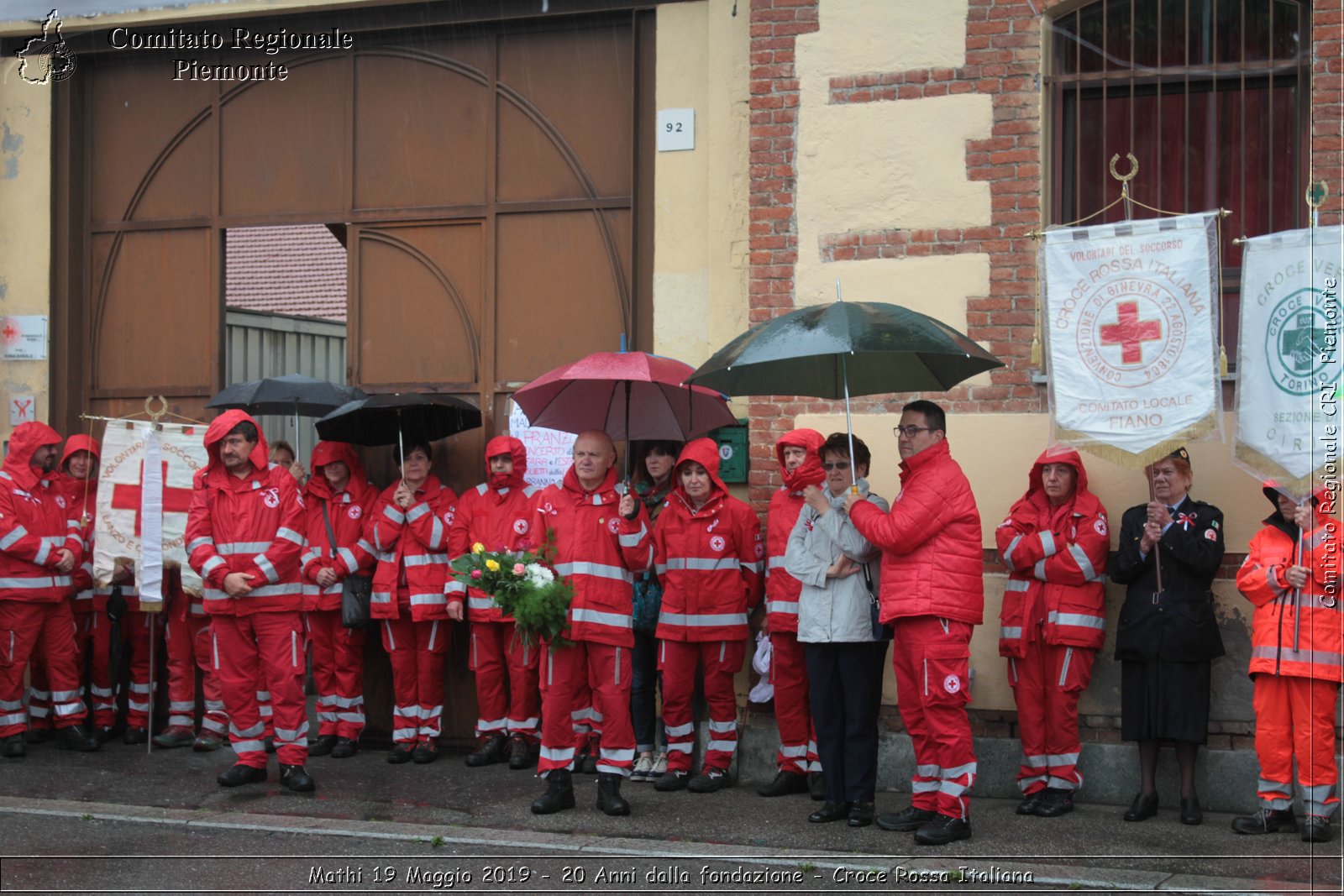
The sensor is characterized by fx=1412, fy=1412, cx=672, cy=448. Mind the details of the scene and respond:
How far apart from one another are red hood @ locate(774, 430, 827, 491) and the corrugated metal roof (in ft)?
53.2

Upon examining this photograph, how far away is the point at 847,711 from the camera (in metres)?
7.38

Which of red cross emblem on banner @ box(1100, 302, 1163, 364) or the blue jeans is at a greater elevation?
red cross emblem on banner @ box(1100, 302, 1163, 364)

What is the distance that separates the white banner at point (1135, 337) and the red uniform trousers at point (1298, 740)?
58.0 inches

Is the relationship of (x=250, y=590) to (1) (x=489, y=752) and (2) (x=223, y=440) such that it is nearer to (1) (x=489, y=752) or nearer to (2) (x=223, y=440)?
(2) (x=223, y=440)

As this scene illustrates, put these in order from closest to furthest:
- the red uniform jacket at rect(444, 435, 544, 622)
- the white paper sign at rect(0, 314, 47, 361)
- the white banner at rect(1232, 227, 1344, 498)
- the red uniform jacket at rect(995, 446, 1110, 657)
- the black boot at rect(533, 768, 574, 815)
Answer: the white banner at rect(1232, 227, 1344, 498), the black boot at rect(533, 768, 574, 815), the red uniform jacket at rect(995, 446, 1110, 657), the red uniform jacket at rect(444, 435, 544, 622), the white paper sign at rect(0, 314, 47, 361)

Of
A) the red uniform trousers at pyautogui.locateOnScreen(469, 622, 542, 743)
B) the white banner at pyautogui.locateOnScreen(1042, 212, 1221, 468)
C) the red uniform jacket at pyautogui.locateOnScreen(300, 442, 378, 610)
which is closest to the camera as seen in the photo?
the white banner at pyautogui.locateOnScreen(1042, 212, 1221, 468)

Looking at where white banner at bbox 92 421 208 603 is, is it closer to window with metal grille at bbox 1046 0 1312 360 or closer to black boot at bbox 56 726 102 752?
black boot at bbox 56 726 102 752

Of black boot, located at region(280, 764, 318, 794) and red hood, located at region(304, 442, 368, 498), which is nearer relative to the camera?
black boot, located at region(280, 764, 318, 794)

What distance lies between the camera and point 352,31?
10.5m

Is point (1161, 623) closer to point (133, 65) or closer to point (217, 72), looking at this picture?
point (217, 72)

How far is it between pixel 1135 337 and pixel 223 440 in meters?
5.04

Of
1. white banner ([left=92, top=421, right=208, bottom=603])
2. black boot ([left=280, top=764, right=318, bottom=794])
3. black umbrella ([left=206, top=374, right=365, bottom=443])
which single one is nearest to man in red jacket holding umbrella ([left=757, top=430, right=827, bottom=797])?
black boot ([left=280, top=764, right=318, bottom=794])

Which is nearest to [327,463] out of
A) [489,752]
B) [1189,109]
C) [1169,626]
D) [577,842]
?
[489,752]

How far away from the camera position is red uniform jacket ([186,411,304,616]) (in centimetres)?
808
